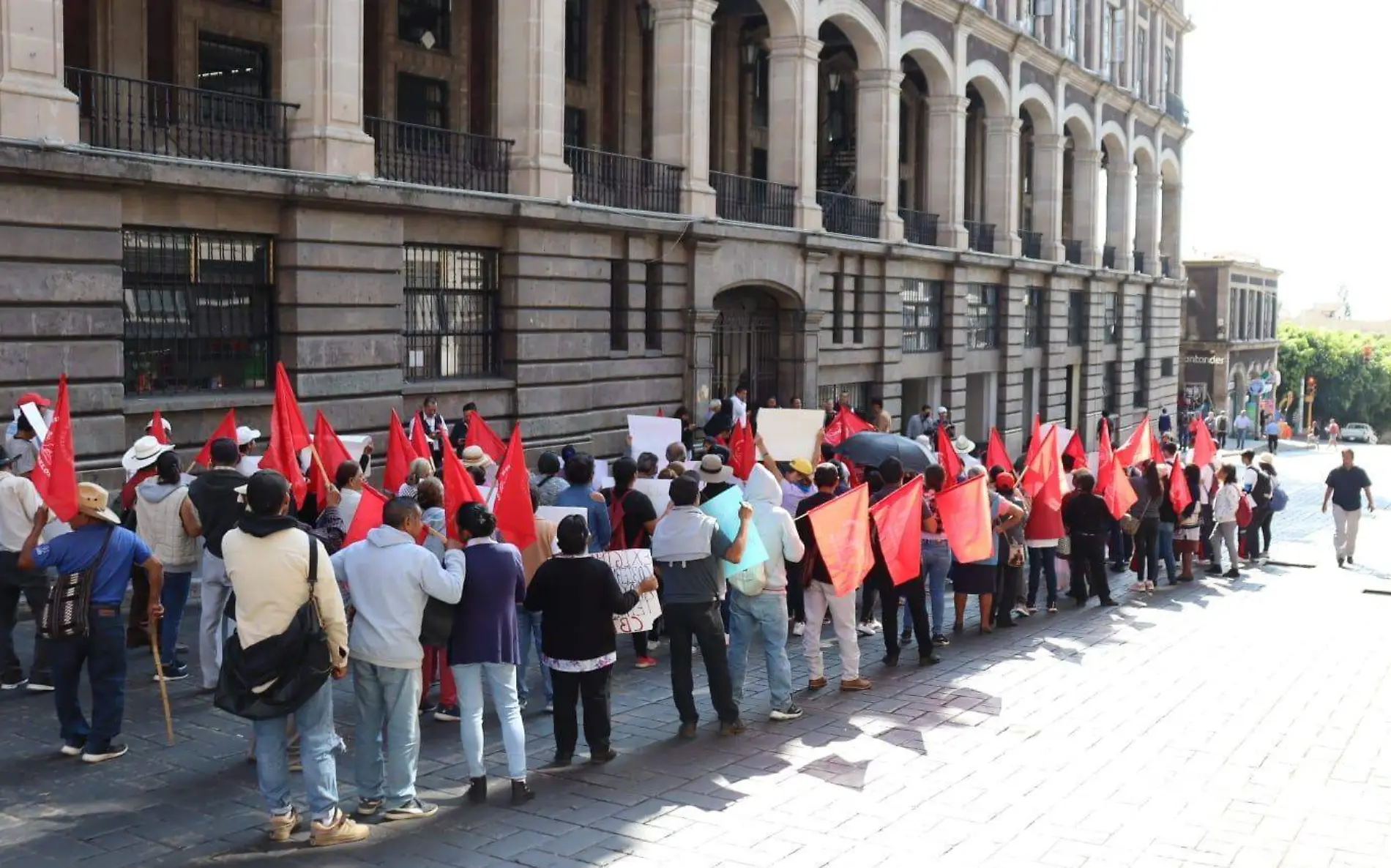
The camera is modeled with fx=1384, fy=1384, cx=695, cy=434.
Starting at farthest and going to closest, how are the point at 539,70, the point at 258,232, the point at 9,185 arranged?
the point at 539,70 < the point at 258,232 < the point at 9,185

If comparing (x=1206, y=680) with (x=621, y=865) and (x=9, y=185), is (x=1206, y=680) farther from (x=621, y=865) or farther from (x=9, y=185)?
(x=9, y=185)

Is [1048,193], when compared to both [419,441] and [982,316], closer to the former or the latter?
[982,316]

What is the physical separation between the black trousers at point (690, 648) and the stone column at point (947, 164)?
85.1 ft

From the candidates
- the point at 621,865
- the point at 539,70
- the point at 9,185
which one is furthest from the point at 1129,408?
the point at 621,865

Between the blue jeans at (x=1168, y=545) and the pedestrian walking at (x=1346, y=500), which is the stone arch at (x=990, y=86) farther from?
the blue jeans at (x=1168, y=545)

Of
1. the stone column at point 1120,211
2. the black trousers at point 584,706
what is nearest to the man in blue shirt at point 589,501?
the black trousers at point 584,706

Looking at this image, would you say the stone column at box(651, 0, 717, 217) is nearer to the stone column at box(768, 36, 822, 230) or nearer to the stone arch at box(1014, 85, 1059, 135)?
the stone column at box(768, 36, 822, 230)

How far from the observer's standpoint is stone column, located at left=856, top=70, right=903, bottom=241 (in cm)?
3061

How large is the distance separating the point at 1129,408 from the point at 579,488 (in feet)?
138

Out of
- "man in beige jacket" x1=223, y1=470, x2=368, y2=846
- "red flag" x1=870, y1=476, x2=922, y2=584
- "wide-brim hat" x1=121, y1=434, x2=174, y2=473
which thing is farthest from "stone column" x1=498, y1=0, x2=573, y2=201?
"man in beige jacket" x1=223, y1=470, x2=368, y2=846

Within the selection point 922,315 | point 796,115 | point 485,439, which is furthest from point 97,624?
point 922,315

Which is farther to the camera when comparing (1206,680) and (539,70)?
(539,70)

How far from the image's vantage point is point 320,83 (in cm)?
1709

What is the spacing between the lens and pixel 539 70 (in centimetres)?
2036
